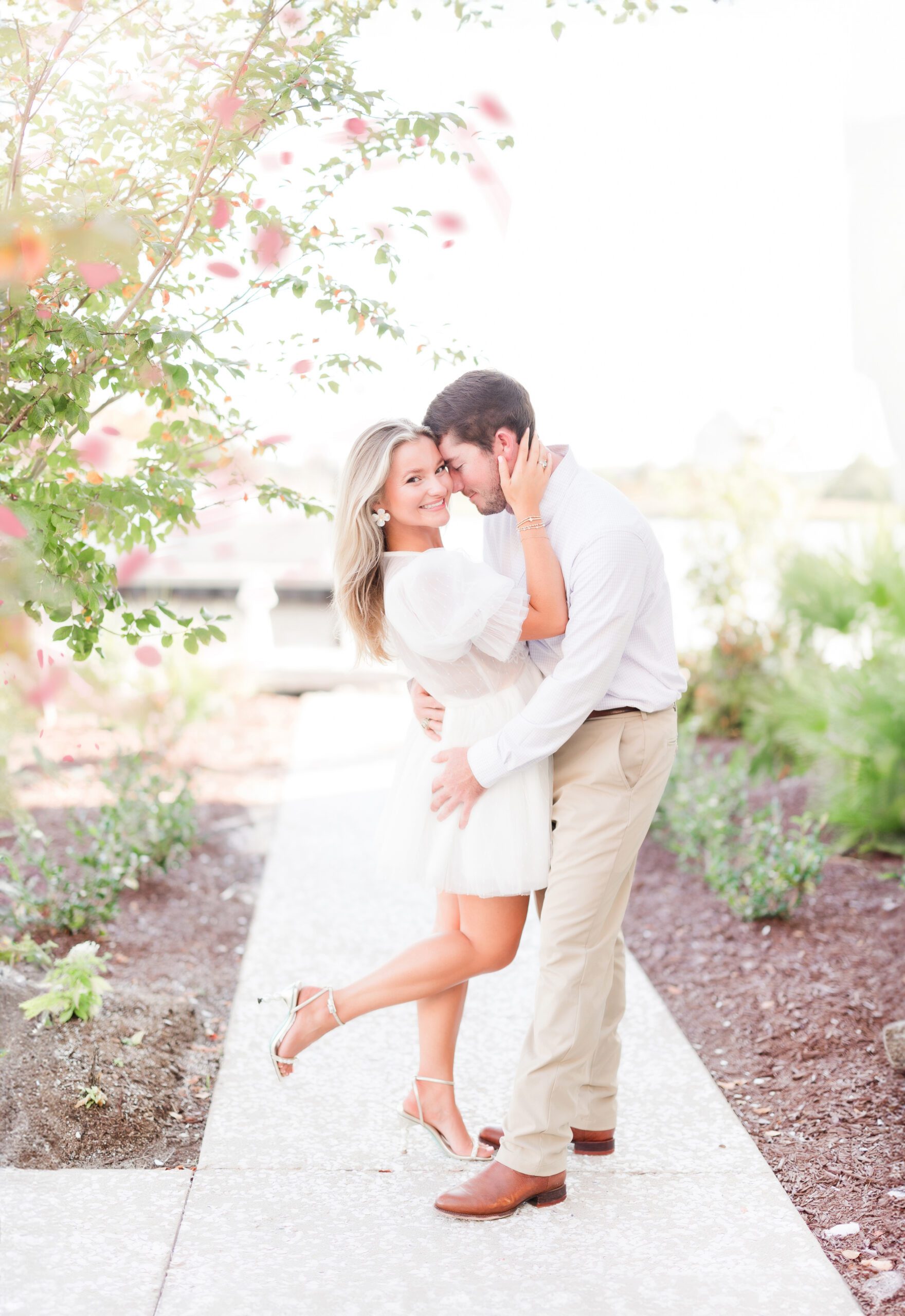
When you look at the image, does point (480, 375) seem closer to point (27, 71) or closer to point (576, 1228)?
point (27, 71)

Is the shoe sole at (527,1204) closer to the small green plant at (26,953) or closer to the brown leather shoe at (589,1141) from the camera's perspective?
the brown leather shoe at (589,1141)

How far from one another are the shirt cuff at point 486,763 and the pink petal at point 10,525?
1.07 metres

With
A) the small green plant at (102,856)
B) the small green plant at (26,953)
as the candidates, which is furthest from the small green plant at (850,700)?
the small green plant at (26,953)

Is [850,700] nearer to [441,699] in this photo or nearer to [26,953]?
[441,699]

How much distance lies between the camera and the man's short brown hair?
270 cm

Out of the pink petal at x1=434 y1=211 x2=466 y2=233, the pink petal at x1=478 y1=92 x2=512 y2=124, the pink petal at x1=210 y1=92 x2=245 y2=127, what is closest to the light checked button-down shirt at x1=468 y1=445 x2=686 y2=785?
the pink petal at x1=434 y1=211 x2=466 y2=233

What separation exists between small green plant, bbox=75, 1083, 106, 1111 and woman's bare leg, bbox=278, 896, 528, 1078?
67cm

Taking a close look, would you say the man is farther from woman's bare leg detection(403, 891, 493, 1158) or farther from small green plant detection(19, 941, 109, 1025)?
small green plant detection(19, 941, 109, 1025)

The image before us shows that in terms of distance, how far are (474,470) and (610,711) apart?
0.63m

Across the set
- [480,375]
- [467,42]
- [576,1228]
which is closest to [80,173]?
[480,375]

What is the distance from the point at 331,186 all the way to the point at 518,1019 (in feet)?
8.39

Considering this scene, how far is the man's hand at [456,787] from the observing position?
2750mm

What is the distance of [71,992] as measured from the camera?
3232mm

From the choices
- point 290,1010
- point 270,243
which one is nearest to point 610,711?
point 290,1010
